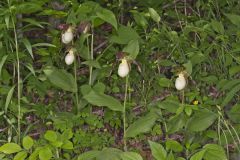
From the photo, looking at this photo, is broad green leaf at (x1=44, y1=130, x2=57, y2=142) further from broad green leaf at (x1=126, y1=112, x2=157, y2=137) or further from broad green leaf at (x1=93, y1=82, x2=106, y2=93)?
broad green leaf at (x1=93, y1=82, x2=106, y2=93)

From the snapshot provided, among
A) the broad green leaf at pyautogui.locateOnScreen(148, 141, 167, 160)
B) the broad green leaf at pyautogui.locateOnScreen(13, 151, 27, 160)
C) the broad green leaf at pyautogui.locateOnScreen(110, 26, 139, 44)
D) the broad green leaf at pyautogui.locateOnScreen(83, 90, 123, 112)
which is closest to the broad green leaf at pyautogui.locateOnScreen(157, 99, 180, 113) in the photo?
the broad green leaf at pyautogui.locateOnScreen(83, 90, 123, 112)

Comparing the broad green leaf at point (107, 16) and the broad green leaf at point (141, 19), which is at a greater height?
the broad green leaf at point (141, 19)

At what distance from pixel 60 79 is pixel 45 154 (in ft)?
1.56

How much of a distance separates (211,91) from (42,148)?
0.94m

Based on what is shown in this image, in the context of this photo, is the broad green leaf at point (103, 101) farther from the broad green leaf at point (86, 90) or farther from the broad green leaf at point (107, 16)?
the broad green leaf at point (107, 16)

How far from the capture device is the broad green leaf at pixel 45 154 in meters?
1.40

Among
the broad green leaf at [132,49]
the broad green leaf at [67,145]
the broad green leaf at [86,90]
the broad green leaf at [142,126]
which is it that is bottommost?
the broad green leaf at [67,145]

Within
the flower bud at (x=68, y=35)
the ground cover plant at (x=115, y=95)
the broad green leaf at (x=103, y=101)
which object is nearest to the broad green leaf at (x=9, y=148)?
the ground cover plant at (x=115, y=95)

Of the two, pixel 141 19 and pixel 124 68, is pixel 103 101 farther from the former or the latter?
pixel 141 19

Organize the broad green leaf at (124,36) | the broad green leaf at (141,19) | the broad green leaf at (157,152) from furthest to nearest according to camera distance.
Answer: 1. the broad green leaf at (141,19)
2. the broad green leaf at (124,36)
3. the broad green leaf at (157,152)

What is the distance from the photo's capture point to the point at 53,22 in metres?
2.31

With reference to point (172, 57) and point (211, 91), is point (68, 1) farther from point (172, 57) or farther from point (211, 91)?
point (211, 91)

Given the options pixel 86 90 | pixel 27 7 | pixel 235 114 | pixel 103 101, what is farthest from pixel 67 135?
pixel 235 114

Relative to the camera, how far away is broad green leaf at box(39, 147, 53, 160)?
55.0 inches
